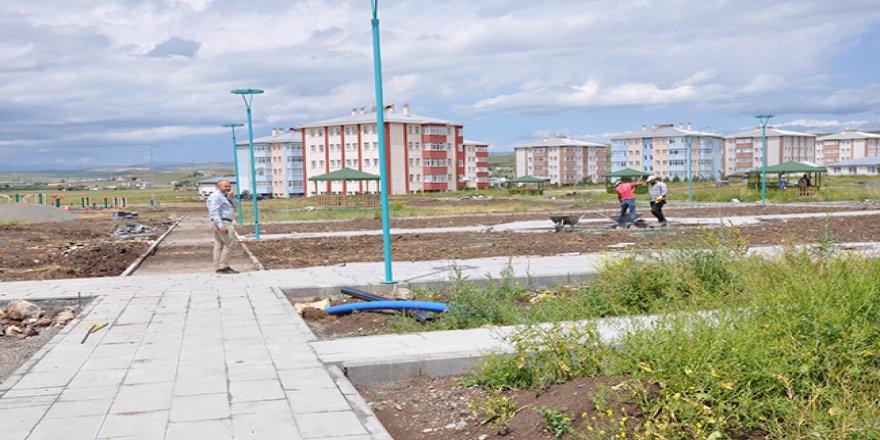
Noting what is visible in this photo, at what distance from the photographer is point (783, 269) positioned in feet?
20.4

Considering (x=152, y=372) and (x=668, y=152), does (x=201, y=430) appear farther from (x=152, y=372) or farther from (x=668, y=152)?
(x=668, y=152)

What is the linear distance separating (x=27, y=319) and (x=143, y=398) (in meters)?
4.55

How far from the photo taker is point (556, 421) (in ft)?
14.5

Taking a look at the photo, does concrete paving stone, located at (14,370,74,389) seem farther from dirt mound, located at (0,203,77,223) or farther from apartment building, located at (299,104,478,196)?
apartment building, located at (299,104,478,196)

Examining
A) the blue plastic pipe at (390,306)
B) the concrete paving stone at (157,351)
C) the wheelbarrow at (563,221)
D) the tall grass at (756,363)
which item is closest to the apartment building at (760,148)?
the wheelbarrow at (563,221)

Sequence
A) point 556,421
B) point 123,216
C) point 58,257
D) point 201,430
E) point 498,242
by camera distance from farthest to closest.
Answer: point 123,216 < point 498,242 < point 58,257 < point 201,430 < point 556,421

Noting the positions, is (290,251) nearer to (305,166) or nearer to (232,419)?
(232,419)

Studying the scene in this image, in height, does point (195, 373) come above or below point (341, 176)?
below

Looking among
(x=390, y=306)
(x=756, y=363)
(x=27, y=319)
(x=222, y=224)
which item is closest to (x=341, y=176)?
(x=222, y=224)

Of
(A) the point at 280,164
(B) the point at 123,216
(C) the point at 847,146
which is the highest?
(C) the point at 847,146

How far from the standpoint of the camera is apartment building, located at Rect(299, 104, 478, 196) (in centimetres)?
8856

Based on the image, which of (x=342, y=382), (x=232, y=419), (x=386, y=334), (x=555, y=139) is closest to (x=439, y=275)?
(x=386, y=334)

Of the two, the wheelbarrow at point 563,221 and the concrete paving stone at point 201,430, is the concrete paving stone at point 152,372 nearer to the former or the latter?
the concrete paving stone at point 201,430

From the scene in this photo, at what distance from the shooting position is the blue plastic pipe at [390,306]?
8.41 m
